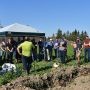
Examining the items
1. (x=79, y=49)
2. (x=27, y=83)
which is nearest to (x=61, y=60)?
(x=79, y=49)

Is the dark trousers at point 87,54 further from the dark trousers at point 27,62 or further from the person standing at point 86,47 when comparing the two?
the dark trousers at point 27,62

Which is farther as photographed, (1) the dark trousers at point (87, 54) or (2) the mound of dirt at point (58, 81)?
(1) the dark trousers at point (87, 54)

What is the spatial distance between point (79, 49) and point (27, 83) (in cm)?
1147

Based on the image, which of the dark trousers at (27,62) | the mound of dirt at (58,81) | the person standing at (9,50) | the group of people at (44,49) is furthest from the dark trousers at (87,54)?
the dark trousers at (27,62)

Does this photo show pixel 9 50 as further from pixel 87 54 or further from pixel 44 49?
pixel 87 54

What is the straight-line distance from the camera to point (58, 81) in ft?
48.5

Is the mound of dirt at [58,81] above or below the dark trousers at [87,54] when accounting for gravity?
below

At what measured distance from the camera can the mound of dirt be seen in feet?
41.9

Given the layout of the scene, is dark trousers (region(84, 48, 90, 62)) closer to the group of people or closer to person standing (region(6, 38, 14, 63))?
the group of people

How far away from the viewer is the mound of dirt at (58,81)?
12.8 meters

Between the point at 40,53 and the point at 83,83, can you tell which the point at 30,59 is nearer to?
the point at 83,83

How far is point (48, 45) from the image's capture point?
80.0ft

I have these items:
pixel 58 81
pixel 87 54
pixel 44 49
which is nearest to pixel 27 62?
pixel 58 81

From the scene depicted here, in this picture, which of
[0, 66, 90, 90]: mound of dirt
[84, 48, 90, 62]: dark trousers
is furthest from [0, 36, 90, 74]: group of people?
[0, 66, 90, 90]: mound of dirt
